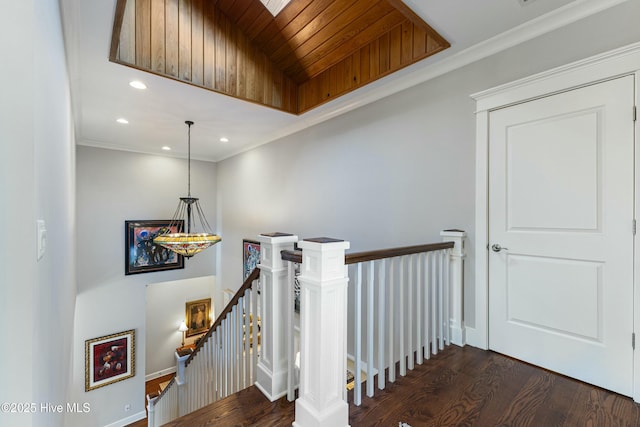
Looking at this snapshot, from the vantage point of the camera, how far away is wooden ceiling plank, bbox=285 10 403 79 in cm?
251

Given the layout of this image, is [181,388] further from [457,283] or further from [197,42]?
[197,42]

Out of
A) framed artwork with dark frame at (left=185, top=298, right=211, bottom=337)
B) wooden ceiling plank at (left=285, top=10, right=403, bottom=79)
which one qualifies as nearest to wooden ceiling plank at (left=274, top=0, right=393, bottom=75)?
wooden ceiling plank at (left=285, top=10, right=403, bottom=79)

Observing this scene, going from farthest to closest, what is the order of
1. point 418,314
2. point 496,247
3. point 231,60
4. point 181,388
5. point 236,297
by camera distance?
point 181,388
point 231,60
point 236,297
point 496,247
point 418,314

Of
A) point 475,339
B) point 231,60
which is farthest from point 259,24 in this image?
point 475,339

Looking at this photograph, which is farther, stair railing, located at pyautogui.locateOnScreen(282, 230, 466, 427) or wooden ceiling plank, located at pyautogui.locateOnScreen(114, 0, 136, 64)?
wooden ceiling plank, located at pyautogui.locateOnScreen(114, 0, 136, 64)

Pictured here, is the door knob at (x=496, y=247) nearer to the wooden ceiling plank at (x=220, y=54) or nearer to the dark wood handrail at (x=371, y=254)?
the dark wood handrail at (x=371, y=254)

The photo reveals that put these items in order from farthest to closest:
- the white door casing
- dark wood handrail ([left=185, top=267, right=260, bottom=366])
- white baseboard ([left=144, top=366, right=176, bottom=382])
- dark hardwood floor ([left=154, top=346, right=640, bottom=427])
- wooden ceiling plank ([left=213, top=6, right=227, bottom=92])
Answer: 1. white baseboard ([left=144, top=366, right=176, bottom=382])
2. wooden ceiling plank ([left=213, top=6, right=227, bottom=92])
3. dark wood handrail ([left=185, top=267, right=260, bottom=366])
4. the white door casing
5. dark hardwood floor ([left=154, top=346, right=640, bottom=427])

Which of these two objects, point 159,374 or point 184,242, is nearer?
point 184,242

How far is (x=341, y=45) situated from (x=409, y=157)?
4.32 feet

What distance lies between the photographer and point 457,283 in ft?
7.51

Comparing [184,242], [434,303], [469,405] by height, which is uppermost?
[184,242]

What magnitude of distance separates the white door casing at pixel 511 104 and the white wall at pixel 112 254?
18.3 ft

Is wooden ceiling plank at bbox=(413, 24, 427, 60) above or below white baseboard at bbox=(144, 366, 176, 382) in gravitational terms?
above

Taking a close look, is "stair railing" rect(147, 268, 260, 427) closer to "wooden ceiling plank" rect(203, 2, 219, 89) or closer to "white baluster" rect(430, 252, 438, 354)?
"white baluster" rect(430, 252, 438, 354)
